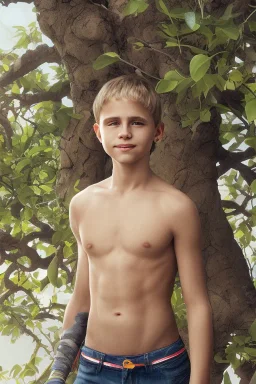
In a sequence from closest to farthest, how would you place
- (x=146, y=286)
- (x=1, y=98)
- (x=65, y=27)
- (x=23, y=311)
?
(x=146, y=286), (x=65, y=27), (x=1, y=98), (x=23, y=311)

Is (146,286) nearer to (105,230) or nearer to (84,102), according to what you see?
(105,230)

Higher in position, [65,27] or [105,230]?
[65,27]

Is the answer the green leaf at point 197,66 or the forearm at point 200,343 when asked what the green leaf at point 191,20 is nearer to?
the green leaf at point 197,66

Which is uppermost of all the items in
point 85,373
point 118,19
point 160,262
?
point 118,19

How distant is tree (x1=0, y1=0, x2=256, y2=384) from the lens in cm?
123

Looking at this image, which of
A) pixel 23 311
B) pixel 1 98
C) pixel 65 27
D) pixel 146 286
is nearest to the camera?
pixel 146 286

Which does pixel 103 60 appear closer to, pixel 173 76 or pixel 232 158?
pixel 173 76

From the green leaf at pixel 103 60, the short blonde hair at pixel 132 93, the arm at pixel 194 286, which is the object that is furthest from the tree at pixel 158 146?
the arm at pixel 194 286

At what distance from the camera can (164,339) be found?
38.5 inches

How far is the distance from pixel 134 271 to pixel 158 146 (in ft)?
1.30

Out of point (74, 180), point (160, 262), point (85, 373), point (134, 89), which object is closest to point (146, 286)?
point (160, 262)

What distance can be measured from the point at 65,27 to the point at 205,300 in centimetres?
55

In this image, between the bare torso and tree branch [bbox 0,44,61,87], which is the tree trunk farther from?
the bare torso

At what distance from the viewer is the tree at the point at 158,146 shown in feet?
4.05
